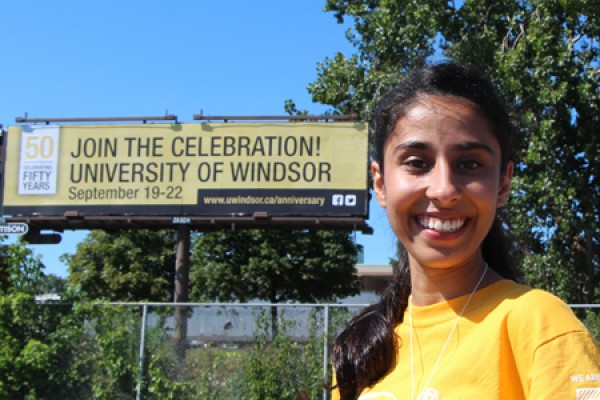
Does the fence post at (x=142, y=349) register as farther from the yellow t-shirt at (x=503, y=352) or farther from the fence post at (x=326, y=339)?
the yellow t-shirt at (x=503, y=352)

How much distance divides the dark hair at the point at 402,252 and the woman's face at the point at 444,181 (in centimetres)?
5

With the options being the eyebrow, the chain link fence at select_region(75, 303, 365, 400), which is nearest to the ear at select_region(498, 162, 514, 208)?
the eyebrow

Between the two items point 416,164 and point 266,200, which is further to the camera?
point 266,200

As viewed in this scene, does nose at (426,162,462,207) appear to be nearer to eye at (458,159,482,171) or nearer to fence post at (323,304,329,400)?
eye at (458,159,482,171)

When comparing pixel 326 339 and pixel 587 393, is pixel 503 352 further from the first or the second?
pixel 326 339

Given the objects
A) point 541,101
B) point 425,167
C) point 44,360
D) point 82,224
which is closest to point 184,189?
point 82,224

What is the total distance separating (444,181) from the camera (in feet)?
5.34

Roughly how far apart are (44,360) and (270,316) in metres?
2.97

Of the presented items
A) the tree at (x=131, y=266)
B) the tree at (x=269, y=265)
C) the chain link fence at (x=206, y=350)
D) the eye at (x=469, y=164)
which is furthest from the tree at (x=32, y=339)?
the tree at (x=131, y=266)

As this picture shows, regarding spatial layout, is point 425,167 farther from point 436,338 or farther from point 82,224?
point 82,224

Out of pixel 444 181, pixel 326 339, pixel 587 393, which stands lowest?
pixel 326 339

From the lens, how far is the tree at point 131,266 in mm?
33500

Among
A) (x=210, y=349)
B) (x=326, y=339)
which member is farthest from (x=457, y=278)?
(x=210, y=349)

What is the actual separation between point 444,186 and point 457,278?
0.76 ft
